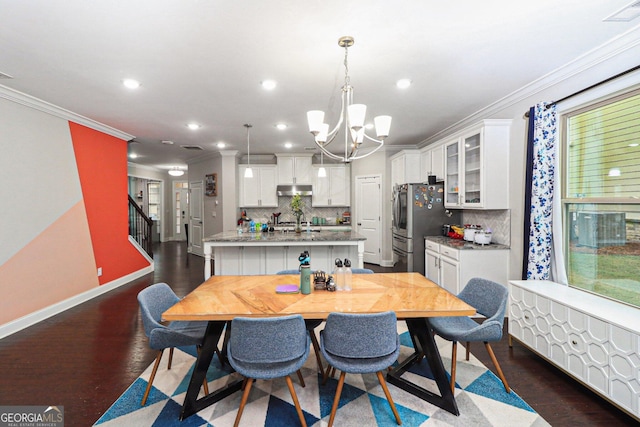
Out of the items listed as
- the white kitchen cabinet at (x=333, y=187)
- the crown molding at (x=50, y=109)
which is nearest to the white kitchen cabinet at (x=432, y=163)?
the white kitchen cabinet at (x=333, y=187)

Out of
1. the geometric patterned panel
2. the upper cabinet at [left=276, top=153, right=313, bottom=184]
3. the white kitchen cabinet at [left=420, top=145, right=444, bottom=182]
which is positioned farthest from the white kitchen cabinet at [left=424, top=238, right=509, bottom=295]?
→ the upper cabinet at [left=276, top=153, right=313, bottom=184]

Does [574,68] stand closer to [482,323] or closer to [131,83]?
[482,323]

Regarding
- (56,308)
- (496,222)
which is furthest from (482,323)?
(56,308)

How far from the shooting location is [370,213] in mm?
6777

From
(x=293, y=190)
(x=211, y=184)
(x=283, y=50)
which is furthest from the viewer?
(x=211, y=184)

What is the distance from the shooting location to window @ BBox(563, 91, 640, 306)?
2.33m

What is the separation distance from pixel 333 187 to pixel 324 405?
220 inches

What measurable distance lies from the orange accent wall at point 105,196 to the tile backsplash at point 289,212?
2.79 metres

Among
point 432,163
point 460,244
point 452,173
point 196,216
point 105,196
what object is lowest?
point 460,244

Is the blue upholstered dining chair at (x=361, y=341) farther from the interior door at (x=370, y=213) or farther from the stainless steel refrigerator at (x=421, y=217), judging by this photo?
the interior door at (x=370, y=213)

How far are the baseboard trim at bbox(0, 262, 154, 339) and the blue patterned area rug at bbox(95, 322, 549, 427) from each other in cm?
204

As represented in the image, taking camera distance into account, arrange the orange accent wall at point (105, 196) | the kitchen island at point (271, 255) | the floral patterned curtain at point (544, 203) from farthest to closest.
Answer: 1. the kitchen island at point (271, 255)
2. the orange accent wall at point (105, 196)
3. the floral patterned curtain at point (544, 203)

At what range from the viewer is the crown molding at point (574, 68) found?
2.30 m

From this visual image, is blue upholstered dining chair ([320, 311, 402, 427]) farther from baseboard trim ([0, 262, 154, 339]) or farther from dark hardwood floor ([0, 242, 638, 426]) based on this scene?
baseboard trim ([0, 262, 154, 339])
